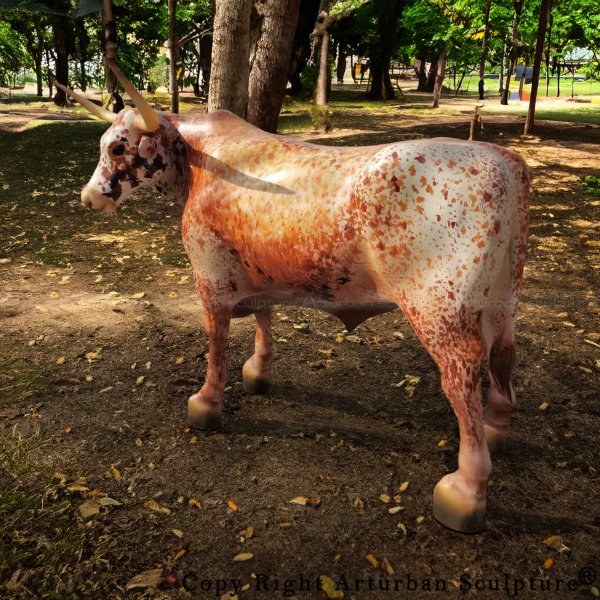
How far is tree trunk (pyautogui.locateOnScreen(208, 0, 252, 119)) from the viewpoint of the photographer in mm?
7027

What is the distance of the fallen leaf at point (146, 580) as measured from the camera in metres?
2.70

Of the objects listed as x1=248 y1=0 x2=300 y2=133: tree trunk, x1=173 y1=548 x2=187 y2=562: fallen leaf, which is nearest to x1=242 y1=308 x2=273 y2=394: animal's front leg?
x1=173 y1=548 x2=187 y2=562: fallen leaf

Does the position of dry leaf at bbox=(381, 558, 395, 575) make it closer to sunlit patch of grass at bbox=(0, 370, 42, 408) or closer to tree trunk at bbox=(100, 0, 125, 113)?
sunlit patch of grass at bbox=(0, 370, 42, 408)

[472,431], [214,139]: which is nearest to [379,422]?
[472,431]

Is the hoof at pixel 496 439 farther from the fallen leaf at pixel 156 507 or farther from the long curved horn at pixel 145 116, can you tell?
the long curved horn at pixel 145 116

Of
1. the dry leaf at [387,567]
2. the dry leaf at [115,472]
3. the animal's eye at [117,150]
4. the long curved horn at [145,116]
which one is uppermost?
the long curved horn at [145,116]

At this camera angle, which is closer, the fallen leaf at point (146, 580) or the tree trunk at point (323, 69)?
the fallen leaf at point (146, 580)

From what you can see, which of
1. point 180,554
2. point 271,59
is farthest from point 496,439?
point 271,59

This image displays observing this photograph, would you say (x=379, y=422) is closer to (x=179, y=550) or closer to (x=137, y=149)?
(x=179, y=550)

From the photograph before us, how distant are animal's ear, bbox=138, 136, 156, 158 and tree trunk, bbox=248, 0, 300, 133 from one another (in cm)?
500

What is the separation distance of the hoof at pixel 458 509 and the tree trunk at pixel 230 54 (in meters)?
5.31

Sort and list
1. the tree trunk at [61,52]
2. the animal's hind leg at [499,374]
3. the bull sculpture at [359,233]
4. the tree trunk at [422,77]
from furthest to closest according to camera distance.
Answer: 1. the tree trunk at [422,77]
2. the tree trunk at [61,52]
3. the animal's hind leg at [499,374]
4. the bull sculpture at [359,233]

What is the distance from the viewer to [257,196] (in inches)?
126

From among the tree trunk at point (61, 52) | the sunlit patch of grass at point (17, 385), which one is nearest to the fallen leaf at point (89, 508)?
the sunlit patch of grass at point (17, 385)
